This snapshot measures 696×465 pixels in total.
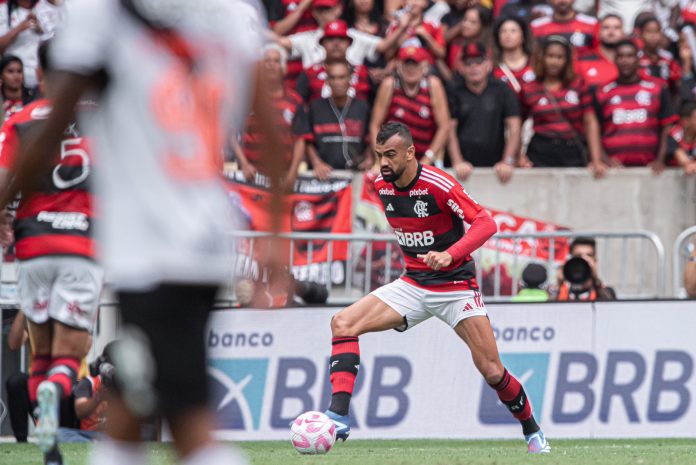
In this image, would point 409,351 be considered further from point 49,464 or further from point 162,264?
point 162,264

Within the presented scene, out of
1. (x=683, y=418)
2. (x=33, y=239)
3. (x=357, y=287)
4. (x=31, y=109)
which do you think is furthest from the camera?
(x=357, y=287)

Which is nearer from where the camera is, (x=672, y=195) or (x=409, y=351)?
(x=409, y=351)

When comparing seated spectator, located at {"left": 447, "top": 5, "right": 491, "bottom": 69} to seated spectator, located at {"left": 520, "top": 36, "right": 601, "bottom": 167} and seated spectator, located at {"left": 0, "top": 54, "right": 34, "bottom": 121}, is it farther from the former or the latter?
seated spectator, located at {"left": 0, "top": 54, "right": 34, "bottom": 121}

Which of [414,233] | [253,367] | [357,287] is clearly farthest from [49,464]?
[357,287]

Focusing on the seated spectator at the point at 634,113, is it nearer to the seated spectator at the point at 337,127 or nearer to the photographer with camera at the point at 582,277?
the photographer with camera at the point at 582,277

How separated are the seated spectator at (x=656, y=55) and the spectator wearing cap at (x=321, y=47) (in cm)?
287

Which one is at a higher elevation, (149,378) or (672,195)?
(672,195)

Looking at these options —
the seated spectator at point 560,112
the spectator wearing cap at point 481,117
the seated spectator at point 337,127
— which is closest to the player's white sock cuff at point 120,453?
the seated spectator at point 337,127

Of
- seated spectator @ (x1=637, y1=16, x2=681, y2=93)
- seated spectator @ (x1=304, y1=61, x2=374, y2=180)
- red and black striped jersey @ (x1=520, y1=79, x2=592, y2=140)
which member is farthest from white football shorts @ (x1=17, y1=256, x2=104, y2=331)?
seated spectator @ (x1=637, y1=16, x2=681, y2=93)

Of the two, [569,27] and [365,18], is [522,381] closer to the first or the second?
[569,27]

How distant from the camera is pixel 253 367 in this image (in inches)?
498

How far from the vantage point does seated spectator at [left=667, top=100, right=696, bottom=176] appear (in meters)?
14.4

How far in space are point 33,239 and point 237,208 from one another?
3.97 m

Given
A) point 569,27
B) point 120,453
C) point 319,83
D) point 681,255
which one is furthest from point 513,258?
point 120,453
